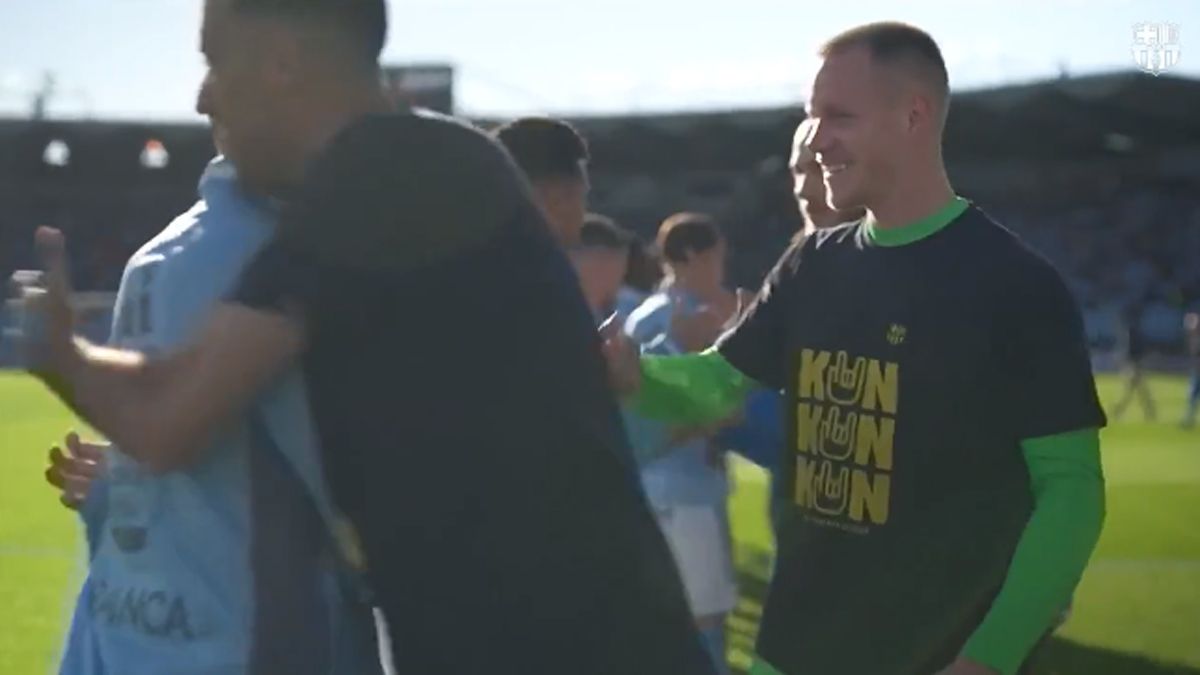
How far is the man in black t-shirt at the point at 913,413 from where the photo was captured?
119 inches

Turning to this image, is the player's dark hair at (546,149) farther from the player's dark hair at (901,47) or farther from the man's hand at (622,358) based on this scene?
the player's dark hair at (901,47)

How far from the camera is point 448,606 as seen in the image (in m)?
2.26

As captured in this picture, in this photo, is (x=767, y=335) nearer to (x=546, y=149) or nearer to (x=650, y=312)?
(x=546, y=149)

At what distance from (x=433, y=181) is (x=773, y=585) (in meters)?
1.53

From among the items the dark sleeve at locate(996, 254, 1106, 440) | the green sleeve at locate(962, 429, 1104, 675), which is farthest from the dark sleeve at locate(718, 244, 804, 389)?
the green sleeve at locate(962, 429, 1104, 675)

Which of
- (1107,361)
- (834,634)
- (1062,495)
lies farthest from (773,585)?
(1107,361)

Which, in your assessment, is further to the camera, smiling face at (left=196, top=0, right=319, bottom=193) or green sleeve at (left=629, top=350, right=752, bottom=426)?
green sleeve at (left=629, top=350, right=752, bottom=426)

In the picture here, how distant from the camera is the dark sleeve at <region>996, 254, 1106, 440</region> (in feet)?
9.87

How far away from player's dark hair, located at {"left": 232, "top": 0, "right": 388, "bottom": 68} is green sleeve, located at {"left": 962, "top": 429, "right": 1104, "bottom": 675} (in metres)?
1.37

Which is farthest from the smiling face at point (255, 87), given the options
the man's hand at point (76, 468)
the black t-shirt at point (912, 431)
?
the black t-shirt at point (912, 431)

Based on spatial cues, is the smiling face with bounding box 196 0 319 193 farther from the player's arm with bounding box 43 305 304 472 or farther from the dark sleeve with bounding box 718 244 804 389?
the dark sleeve with bounding box 718 244 804 389

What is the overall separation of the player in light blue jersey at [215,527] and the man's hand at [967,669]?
3.39 feet

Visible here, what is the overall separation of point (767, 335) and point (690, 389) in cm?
19

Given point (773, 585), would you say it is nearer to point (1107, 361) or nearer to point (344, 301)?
point (344, 301)
